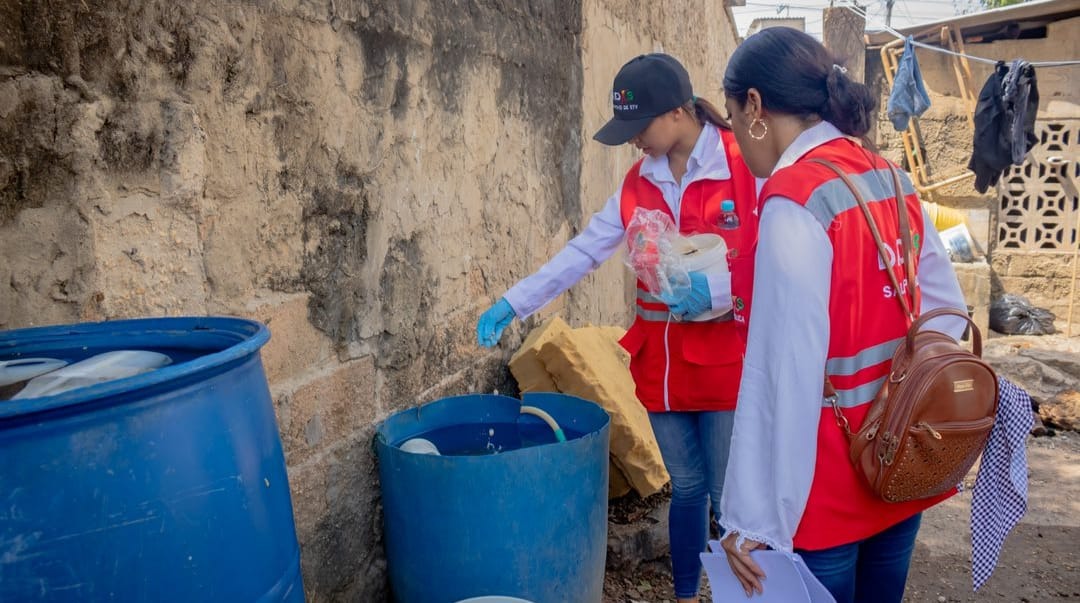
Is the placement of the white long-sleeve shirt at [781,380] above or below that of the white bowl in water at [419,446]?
above

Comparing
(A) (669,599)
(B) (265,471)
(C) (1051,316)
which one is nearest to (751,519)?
(B) (265,471)

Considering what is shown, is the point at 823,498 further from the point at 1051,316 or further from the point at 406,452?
the point at 1051,316

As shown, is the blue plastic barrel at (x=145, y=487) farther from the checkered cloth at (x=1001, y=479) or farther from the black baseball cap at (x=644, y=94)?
the black baseball cap at (x=644, y=94)

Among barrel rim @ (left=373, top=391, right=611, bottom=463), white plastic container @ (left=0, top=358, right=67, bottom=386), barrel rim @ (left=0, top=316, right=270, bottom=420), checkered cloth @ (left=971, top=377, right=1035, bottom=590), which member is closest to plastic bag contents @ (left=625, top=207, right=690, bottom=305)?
barrel rim @ (left=373, top=391, right=611, bottom=463)

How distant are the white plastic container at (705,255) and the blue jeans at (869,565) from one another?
80 centimetres

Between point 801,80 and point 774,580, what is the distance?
0.95 m

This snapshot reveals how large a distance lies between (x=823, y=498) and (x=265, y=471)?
3.26 feet

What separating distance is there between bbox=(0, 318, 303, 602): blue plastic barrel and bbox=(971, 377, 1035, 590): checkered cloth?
4.35 feet

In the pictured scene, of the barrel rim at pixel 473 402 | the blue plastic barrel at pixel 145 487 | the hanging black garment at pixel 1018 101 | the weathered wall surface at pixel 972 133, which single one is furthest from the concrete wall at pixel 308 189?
the weathered wall surface at pixel 972 133

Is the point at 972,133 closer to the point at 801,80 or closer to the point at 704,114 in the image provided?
the point at 704,114

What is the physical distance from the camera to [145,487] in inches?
40.3

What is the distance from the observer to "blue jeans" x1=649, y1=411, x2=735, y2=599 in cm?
242

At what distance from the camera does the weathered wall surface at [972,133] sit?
8.16 meters

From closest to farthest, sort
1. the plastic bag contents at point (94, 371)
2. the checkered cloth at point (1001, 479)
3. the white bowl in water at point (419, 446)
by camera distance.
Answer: the plastic bag contents at point (94, 371)
the checkered cloth at point (1001, 479)
the white bowl in water at point (419, 446)
